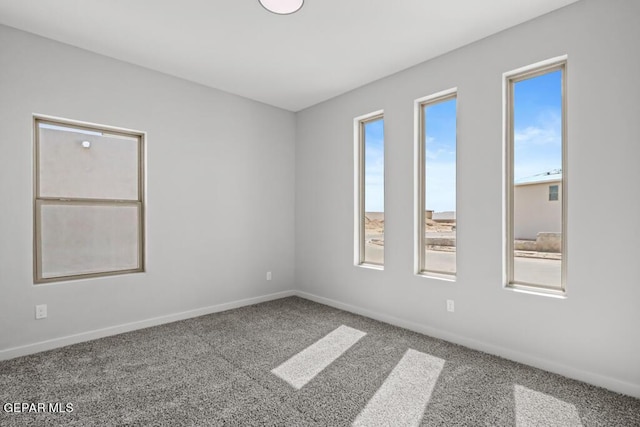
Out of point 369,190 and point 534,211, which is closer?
point 534,211

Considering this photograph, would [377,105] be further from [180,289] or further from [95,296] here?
[95,296]

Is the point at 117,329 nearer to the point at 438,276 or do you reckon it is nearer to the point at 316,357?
the point at 316,357

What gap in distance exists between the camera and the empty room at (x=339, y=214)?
7.36 ft

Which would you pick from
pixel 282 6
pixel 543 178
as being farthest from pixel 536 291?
pixel 282 6

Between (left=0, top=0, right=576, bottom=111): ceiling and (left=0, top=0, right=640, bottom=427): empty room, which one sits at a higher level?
(left=0, top=0, right=576, bottom=111): ceiling

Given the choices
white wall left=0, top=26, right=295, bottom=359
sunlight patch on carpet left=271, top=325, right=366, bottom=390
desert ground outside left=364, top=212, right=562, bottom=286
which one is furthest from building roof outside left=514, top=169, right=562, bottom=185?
white wall left=0, top=26, right=295, bottom=359

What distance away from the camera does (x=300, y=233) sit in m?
4.92

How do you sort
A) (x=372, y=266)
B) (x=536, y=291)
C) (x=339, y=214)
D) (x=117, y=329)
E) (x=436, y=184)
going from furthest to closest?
(x=339, y=214) < (x=372, y=266) < (x=436, y=184) < (x=117, y=329) < (x=536, y=291)

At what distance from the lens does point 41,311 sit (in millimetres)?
2930

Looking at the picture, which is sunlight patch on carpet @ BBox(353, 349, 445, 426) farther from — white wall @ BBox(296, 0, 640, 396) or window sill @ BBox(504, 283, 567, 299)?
window sill @ BBox(504, 283, 567, 299)

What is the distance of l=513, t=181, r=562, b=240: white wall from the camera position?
267 cm

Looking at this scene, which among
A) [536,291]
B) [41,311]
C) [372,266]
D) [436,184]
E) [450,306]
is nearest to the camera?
[536,291]

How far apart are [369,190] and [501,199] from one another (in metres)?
1.61

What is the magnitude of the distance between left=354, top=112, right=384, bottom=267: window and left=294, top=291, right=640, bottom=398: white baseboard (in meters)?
0.62
